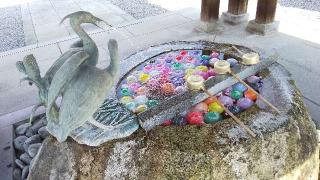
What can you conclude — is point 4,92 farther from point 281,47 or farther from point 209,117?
point 281,47

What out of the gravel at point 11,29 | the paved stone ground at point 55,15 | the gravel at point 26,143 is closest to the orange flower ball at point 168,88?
the gravel at point 26,143

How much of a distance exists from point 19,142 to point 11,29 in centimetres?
539

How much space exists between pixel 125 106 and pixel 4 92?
3.15 metres

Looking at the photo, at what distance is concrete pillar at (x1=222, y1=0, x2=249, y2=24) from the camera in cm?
666

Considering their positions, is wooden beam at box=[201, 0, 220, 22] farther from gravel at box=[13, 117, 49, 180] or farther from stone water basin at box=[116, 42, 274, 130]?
gravel at box=[13, 117, 49, 180]

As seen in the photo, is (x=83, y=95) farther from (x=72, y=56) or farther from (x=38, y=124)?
(x=38, y=124)

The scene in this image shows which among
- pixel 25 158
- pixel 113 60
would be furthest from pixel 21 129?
pixel 113 60

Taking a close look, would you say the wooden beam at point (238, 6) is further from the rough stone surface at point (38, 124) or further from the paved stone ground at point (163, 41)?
the rough stone surface at point (38, 124)

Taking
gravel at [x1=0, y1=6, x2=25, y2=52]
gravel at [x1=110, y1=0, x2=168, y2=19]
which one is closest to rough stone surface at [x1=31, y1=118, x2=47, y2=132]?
gravel at [x1=0, y1=6, x2=25, y2=52]

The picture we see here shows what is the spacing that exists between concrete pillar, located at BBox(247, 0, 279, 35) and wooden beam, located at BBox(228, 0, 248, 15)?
473mm

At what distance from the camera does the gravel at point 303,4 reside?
771 cm

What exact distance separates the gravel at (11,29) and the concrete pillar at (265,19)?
4933mm

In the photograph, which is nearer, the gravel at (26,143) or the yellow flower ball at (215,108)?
the yellow flower ball at (215,108)

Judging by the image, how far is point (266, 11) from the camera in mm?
6172
